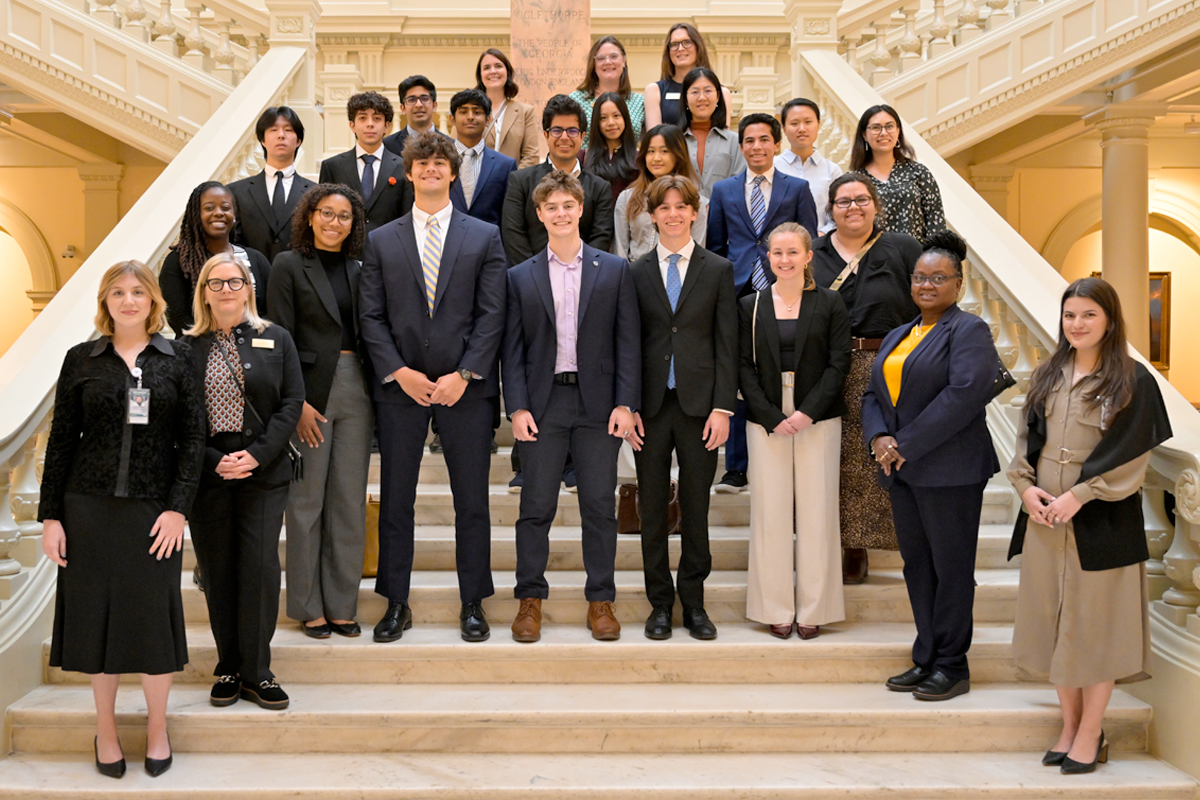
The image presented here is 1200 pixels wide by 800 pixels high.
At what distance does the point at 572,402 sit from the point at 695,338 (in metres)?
0.53

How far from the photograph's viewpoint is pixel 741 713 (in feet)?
11.6

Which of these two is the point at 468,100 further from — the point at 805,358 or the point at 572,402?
the point at 805,358

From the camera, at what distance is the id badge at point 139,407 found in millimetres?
3195

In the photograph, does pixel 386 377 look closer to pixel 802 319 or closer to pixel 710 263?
pixel 710 263

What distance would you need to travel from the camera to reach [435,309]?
396 cm

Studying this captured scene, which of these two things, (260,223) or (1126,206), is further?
(1126,206)

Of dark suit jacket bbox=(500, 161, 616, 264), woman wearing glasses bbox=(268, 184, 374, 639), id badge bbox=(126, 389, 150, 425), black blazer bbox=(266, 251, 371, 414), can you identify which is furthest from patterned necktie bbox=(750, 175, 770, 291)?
id badge bbox=(126, 389, 150, 425)

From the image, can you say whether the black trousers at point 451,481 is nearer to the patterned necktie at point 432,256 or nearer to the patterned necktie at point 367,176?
the patterned necktie at point 432,256

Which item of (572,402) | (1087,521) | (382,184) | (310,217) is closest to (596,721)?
(572,402)

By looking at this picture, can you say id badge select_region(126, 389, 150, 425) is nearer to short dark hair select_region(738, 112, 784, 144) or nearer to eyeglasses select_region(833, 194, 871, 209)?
eyeglasses select_region(833, 194, 871, 209)

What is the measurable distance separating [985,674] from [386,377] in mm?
2492

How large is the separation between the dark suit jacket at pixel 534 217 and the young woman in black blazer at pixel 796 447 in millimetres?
1039

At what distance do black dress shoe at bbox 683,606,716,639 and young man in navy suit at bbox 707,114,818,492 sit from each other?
86cm

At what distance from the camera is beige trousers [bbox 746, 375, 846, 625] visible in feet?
13.0
